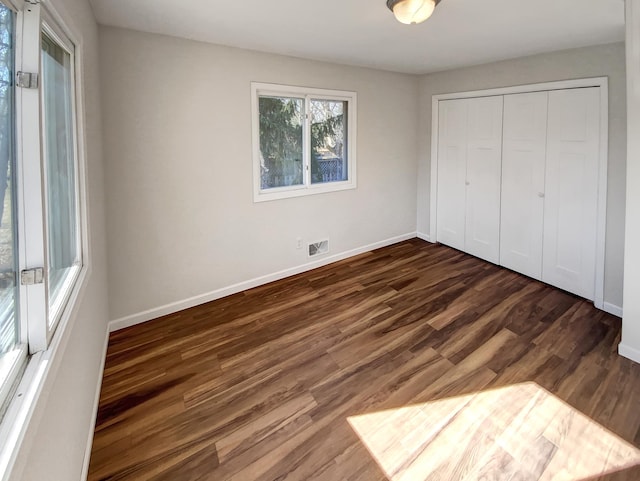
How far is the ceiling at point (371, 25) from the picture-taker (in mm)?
2326

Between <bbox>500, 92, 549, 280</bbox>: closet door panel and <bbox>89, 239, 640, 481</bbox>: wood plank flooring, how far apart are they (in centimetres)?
54

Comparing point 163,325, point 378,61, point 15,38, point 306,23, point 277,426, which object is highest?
point 378,61

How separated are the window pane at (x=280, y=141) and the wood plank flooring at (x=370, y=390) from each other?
125 cm

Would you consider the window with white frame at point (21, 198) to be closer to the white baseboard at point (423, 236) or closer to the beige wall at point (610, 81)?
the beige wall at point (610, 81)

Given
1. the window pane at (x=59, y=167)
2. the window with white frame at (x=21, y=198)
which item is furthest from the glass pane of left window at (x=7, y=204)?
the window pane at (x=59, y=167)

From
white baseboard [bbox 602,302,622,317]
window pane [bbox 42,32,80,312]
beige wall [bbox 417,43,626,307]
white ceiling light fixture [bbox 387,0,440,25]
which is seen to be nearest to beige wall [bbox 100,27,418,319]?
window pane [bbox 42,32,80,312]

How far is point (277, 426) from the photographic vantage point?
1.98m

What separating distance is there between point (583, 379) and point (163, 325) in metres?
3.11

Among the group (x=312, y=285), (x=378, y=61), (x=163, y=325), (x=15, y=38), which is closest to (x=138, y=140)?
(x=163, y=325)

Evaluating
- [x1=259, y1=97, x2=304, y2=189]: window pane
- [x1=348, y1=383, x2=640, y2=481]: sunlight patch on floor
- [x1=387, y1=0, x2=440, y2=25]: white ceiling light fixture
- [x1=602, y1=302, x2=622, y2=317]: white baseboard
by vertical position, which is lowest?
[x1=348, y1=383, x2=640, y2=481]: sunlight patch on floor

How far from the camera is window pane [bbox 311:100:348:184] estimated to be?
4070 mm

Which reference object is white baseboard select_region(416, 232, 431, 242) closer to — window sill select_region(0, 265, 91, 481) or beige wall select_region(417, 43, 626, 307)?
beige wall select_region(417, 43, 626, 307)

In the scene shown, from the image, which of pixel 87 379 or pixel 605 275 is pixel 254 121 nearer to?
pixel 87 379

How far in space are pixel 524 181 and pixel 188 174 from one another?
341 centimetres
